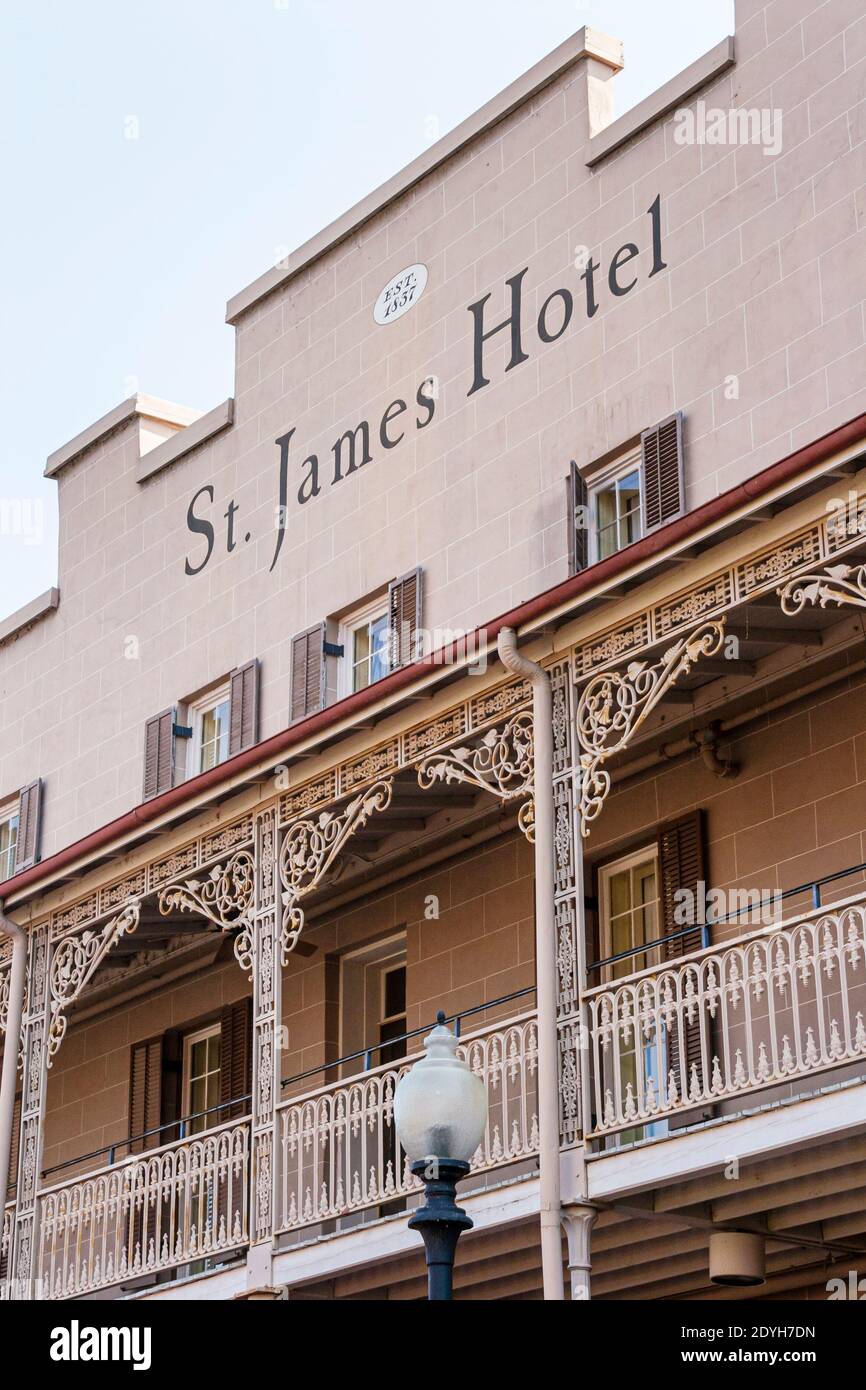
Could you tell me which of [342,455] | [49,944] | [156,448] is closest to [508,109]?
[342,455]

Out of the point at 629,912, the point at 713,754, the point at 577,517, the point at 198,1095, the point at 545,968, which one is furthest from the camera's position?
the point at 198,1095

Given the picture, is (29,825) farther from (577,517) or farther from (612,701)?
(612,701)

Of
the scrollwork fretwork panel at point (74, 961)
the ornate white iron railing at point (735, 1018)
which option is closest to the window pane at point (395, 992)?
the scrollwork fretwork panel at point (74, 961)

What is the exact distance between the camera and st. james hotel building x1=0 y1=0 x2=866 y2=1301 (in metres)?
13.5

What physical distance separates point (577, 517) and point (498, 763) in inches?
95.1

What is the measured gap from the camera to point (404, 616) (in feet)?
59.1

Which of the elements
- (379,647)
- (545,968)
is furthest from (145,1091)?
(545,968)

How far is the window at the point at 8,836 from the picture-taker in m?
22.7

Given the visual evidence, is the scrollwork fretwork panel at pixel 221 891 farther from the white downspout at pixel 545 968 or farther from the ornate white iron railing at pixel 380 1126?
the white downspout at pixel 545 968

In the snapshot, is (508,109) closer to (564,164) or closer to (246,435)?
(564,164)

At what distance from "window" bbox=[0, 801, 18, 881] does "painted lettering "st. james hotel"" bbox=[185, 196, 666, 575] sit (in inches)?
150

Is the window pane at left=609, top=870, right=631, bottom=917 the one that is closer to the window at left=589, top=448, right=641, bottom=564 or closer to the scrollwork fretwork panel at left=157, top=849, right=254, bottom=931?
the window at left=589, top=448, right=641, bottom=564

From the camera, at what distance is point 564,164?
17.5 m

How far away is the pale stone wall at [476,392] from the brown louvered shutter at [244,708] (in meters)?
0.19
